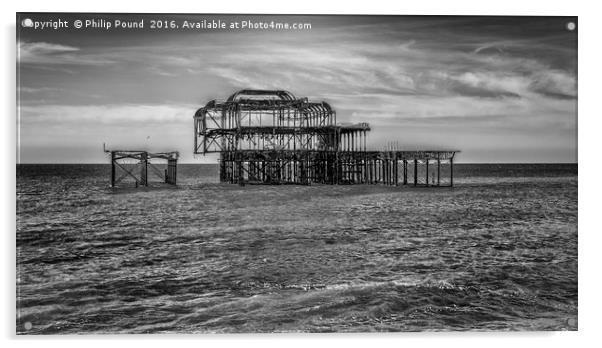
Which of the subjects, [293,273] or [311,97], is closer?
[293,273]

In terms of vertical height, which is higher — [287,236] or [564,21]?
Answer: [564,21]

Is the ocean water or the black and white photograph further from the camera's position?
the black and white photograph

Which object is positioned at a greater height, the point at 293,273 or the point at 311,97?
the point at 311,97

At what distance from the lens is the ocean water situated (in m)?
11.9

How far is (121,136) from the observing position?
53.6 feet

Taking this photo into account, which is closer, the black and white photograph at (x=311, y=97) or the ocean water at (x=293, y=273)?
the ocean water at (x=293, y=273)

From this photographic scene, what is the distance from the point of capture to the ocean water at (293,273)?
11914 millimetres

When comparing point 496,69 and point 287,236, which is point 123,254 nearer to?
point 287,236

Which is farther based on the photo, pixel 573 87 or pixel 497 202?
pixel 497 202

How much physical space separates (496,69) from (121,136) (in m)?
9.86

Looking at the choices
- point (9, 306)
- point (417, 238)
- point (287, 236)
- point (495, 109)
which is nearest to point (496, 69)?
point (495, 109)

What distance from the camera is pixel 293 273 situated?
1415 centimetres

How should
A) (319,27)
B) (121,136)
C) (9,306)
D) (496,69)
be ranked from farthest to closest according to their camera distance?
(121,136) → (496,69) → (319,27) → (9,306)
